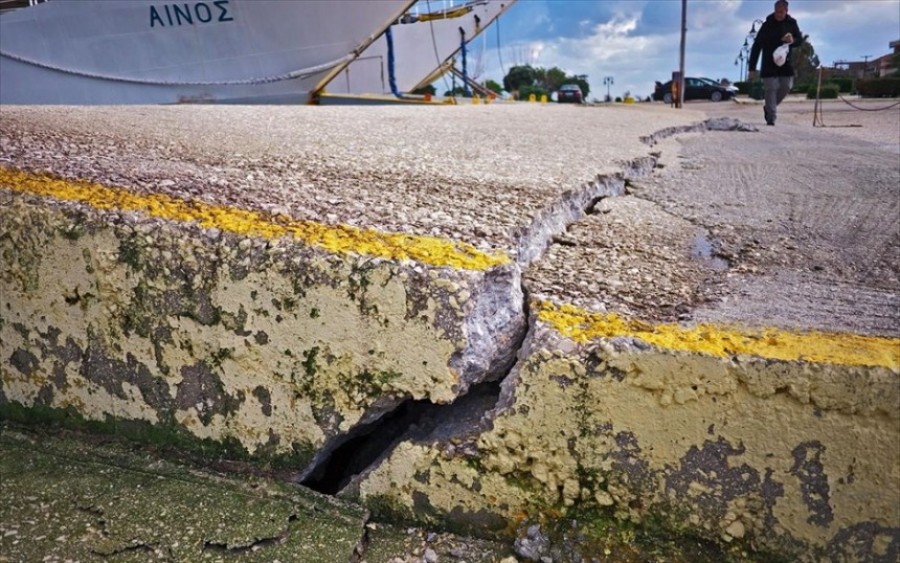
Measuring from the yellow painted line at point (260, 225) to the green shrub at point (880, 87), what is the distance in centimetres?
1789

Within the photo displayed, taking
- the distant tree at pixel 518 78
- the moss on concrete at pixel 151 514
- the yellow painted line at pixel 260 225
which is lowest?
the moss on concrete at pixel 151 514

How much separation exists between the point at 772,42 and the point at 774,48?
0.21 feet

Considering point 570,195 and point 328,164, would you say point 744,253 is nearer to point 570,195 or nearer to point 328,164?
point 570,195

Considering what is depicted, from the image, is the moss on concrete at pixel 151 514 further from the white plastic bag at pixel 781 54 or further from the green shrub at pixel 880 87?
the green shrub at pixel 880 87

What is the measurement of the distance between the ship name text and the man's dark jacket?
9.99m

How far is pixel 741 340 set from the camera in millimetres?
1123

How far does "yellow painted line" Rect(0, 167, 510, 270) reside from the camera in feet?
4.29

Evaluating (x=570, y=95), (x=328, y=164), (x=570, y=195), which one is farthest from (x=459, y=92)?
(x=570, y=195)

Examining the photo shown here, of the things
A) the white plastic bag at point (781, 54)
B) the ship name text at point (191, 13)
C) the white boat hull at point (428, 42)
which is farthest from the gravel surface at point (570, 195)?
the white boat hull at point (428, 42)

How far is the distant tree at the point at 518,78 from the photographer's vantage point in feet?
149

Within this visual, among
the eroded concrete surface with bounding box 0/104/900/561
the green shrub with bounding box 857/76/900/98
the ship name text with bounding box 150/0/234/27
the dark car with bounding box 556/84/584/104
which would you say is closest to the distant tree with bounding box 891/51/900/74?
the green shrub with bounding box 857/76/900/98

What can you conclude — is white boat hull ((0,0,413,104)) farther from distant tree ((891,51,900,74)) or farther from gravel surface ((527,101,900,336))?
distant tree ((891,51,900,74))

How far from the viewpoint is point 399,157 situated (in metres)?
2.47

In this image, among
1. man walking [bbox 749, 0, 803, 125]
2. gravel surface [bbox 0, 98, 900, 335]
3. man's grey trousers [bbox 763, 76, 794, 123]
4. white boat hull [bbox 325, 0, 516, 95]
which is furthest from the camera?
white boat hull [bbox 325, 0, 516, 95]
